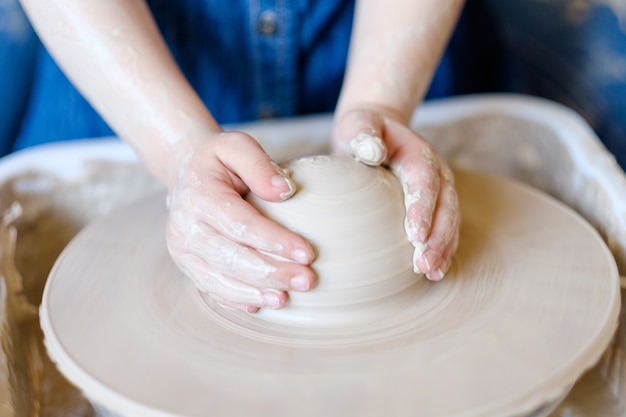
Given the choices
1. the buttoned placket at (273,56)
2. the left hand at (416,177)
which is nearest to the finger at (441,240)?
the left hand at (416,177)

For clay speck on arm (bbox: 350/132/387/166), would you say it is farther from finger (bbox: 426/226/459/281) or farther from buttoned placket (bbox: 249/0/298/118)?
buttoned placket (bbox: 249/0/298/118)

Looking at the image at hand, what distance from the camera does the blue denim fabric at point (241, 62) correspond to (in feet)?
4.62

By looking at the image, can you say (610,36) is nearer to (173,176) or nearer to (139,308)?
(173,176)

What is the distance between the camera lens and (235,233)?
86cm

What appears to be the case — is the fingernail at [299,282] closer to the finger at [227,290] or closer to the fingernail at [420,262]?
the finger at [227,290]

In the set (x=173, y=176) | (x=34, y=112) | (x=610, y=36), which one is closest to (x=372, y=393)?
(x=173, y=176)

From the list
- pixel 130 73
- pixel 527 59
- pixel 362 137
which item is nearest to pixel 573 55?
pixel 527 59

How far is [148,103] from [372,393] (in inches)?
22.2

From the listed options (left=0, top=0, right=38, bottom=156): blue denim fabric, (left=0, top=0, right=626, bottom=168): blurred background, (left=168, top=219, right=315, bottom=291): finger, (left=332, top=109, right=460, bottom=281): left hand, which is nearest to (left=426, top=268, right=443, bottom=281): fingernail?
(left=332, top=109, right=460, bottom=281): left hand

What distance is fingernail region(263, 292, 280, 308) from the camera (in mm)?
860

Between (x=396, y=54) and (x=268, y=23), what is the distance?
304 mm

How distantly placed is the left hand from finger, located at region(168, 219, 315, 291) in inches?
6.1

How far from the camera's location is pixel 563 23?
192 cm

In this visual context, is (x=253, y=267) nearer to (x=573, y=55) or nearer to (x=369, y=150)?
(x=369, y=150)
